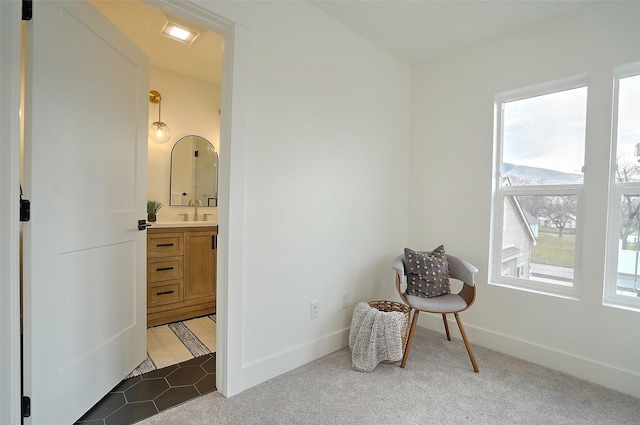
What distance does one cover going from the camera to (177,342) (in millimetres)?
2363

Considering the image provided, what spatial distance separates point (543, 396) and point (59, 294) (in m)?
2.65

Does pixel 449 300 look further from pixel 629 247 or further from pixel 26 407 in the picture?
pixel 26 407

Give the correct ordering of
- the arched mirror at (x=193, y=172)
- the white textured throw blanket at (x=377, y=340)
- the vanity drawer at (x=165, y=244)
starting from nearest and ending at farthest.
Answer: the white textured throw blanket at (x=377, y=340), the vanity drawer at (x=165, y=244), the arched mirror at (x=193, y=172)

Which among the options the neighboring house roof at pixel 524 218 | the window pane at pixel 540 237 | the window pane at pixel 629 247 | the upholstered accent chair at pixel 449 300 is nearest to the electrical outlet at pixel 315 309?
the upholstered accent chair at pixel 449 300

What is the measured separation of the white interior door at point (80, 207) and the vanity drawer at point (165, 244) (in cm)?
72

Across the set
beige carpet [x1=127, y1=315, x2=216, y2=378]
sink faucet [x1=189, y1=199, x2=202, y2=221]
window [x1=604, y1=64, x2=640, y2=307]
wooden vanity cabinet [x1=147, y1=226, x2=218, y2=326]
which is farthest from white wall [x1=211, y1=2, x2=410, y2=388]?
sink faucet [x1=189, y1=199, x2=202, y2=221]

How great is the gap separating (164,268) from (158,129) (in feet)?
4.79

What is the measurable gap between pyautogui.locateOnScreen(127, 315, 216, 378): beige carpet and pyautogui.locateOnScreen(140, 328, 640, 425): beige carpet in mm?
560

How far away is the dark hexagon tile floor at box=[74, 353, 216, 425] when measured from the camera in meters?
1.53

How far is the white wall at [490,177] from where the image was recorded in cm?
190

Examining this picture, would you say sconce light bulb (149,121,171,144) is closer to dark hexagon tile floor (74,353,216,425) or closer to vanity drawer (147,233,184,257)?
vanity drawer (147,233,184,257)

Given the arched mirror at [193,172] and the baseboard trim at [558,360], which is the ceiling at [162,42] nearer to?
the arched mirror at [193,172]

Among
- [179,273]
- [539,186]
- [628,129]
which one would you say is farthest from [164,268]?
[628,129]

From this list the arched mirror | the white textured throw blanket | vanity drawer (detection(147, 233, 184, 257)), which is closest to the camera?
the white textured throw blanket
